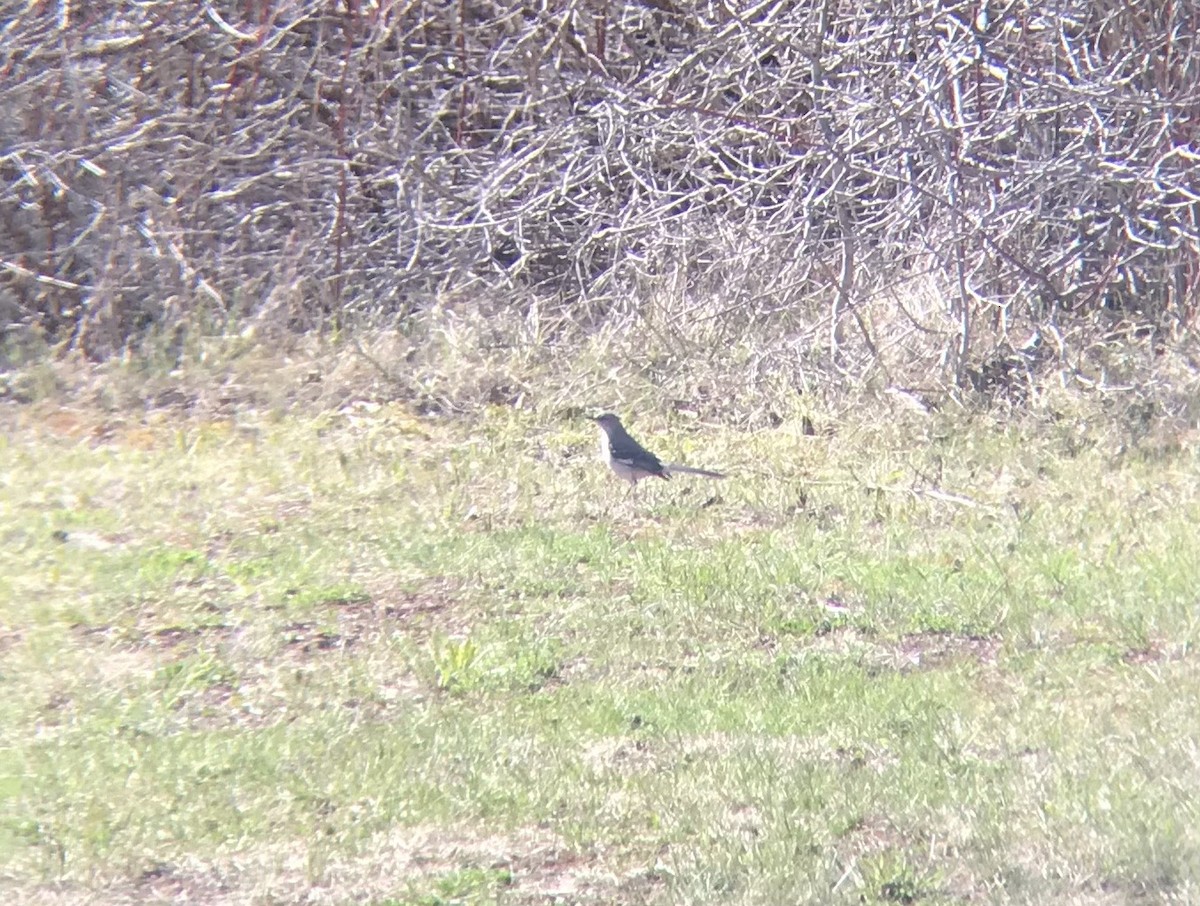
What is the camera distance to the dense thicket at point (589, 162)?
9.78 m

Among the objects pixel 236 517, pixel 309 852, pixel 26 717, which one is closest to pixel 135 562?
pixel 236 517

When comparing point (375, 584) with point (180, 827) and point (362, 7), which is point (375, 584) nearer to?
point (180, 827)

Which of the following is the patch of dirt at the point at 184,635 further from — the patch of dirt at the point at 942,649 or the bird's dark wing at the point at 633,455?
the patch of dirt at the point at 942,649

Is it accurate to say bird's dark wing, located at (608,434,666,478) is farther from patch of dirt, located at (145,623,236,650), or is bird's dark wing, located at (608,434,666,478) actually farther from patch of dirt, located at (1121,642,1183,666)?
patch of dirt, located at (1121,642,1183,666)

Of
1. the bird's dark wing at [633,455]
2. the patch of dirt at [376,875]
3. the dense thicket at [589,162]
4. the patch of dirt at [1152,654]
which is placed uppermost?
the dense thicket at [589,162]

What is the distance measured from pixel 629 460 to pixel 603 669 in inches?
81.8

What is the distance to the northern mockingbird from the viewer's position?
8297 mm

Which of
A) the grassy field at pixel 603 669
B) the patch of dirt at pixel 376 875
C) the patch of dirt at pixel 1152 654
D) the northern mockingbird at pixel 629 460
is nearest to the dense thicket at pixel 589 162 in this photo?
the grassy field at pixel 603 669

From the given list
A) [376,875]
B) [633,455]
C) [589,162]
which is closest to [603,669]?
[376,875]

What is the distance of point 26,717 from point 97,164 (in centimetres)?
579

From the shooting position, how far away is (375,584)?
24.2ft

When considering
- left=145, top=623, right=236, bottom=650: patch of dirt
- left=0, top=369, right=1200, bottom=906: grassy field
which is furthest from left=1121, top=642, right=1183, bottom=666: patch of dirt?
left=145, top=623, right=236, bottom=650: patch of dirt

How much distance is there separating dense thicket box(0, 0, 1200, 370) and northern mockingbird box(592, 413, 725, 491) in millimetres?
1642

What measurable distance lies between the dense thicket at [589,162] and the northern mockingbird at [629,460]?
164 centimetres
